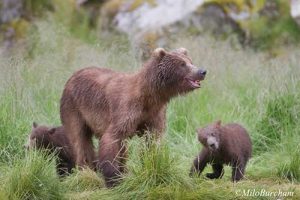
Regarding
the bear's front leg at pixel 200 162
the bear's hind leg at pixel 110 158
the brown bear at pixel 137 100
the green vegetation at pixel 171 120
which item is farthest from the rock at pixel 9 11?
the bear's hind leg at pixel 110 158

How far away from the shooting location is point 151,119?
26.2ft

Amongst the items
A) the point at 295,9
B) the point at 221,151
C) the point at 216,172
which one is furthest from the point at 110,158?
the point at 295,9

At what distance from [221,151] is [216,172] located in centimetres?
35

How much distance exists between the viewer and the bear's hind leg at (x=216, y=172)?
8.55 metres

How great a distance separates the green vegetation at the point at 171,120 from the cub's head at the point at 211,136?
1.18ft

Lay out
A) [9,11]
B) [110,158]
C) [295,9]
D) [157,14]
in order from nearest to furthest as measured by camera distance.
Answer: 1. [110,158]
2. [157,14]
3. [295,9]
4. [9,11]

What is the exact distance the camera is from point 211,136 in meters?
8.37

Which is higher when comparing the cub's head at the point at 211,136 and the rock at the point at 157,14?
the rock at the point at 157,14

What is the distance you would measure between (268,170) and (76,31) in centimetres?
1061

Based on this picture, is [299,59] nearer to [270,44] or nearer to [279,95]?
[279,95]

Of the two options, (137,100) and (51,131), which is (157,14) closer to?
(51,131)

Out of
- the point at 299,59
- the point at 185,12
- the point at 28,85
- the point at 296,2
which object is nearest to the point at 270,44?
the point at 296,2

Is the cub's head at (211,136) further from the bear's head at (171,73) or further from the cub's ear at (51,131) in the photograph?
the cub's ear at (51,131)

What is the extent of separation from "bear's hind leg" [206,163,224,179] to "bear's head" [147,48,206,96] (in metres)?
1.13
